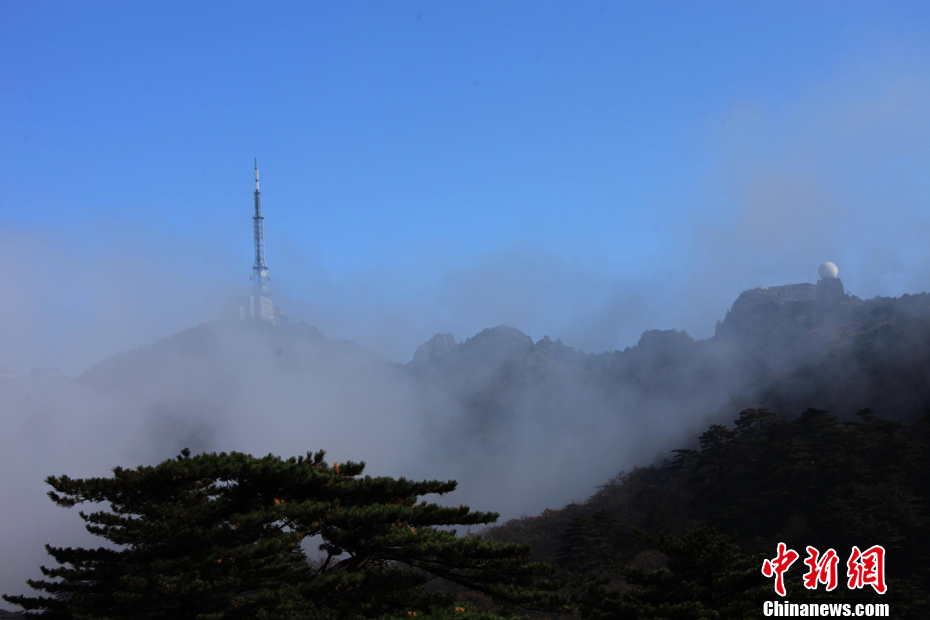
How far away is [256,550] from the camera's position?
1086 centimetres

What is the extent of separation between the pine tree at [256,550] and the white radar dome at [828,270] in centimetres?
9623

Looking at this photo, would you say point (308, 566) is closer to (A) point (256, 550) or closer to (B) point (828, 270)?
(A) point (256, 550)

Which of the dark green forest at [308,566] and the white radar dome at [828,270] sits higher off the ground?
the white radar dome at [828,270]

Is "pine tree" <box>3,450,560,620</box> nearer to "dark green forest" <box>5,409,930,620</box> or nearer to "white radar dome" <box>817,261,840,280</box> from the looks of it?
"dark green forest" <box>5,409,930,620</box>

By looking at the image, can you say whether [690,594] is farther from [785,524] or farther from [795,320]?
[795,320]

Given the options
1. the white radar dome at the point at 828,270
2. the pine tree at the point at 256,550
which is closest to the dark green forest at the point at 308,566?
the pine tree at the point at 256,550

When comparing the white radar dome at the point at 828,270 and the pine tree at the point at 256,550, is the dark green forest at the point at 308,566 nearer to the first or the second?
the pine tree at the point at 256,550

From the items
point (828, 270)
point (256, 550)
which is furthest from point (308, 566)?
point (828, 270)

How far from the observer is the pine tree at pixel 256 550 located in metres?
10.8

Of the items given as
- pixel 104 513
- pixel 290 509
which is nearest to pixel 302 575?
pixel 290 509

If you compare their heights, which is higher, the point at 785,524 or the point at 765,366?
the point at 765,366

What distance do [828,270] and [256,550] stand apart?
101300mm

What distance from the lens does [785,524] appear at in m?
36.6

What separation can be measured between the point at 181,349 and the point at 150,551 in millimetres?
122122
